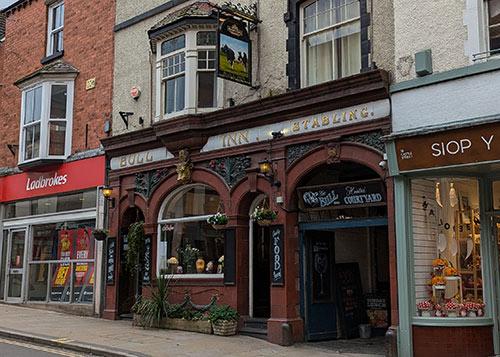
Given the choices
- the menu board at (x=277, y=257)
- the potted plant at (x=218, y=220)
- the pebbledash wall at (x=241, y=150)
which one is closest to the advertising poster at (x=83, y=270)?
the pebbledash wall at (x=241, y=150)

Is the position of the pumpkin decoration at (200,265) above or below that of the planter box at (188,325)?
above

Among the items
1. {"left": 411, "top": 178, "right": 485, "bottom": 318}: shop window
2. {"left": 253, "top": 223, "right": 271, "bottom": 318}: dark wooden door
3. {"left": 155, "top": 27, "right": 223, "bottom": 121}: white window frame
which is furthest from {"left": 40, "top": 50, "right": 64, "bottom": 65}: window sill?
{"left": 411, "top": 178, "right": 485, "bottom": 318}: shop window

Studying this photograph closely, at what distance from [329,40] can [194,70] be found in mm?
3495

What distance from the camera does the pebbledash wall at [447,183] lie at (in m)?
10.1

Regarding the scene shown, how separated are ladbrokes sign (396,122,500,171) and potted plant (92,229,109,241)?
346 inches

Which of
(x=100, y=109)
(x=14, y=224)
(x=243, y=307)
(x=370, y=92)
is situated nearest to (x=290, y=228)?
(x=243, y=307)

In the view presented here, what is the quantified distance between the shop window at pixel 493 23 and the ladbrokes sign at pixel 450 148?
1550 mm

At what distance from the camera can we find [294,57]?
1298 cm

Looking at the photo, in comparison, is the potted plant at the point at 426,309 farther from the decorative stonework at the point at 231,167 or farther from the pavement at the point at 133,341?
the decorative stonework at the point at 231,167

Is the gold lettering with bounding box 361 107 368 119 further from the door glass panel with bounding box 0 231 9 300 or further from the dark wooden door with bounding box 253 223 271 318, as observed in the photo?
the door glass panel with bounding box 0 231 9 300

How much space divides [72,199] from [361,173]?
8988 millimetres

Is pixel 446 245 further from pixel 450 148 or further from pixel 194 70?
pixel 194 70

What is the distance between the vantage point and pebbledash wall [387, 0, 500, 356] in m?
10.1

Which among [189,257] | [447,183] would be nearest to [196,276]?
[189,257]
